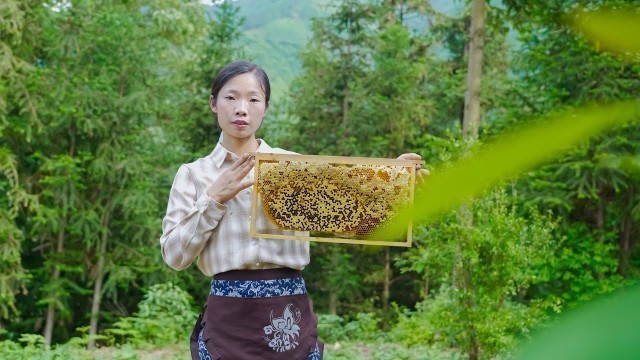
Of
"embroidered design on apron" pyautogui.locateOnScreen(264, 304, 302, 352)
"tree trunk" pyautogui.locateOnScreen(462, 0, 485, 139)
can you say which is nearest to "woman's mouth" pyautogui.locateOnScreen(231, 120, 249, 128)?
"embroidered design on apron" pyautogui.locateOnScreen(264, 304, 302, 352)

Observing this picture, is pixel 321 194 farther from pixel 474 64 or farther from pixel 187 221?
pixel 474 64

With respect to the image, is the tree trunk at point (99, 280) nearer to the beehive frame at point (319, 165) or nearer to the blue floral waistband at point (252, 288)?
the blue floral waistband at point (252, 288)

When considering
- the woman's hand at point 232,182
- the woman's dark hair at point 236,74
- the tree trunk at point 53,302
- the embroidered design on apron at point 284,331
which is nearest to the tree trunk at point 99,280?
the tree trunk at point 53,302

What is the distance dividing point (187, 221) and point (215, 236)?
0.09m

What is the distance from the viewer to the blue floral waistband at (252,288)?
1.95 m

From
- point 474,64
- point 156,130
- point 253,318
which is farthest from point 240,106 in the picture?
point 156,130

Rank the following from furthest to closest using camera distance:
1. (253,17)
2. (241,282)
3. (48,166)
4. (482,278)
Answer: (253,17), (48,166), (482,278), (241,282)

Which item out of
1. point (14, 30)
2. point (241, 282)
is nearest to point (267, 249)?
point (241, 282)

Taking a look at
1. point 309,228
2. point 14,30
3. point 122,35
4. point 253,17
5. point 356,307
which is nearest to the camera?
point 309,228

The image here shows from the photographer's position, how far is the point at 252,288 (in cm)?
195

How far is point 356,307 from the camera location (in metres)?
14.8

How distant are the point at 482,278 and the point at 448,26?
11416 mm

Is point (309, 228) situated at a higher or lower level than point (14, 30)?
lower

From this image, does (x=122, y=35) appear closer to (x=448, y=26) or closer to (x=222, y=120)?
(x=448, y=26)
